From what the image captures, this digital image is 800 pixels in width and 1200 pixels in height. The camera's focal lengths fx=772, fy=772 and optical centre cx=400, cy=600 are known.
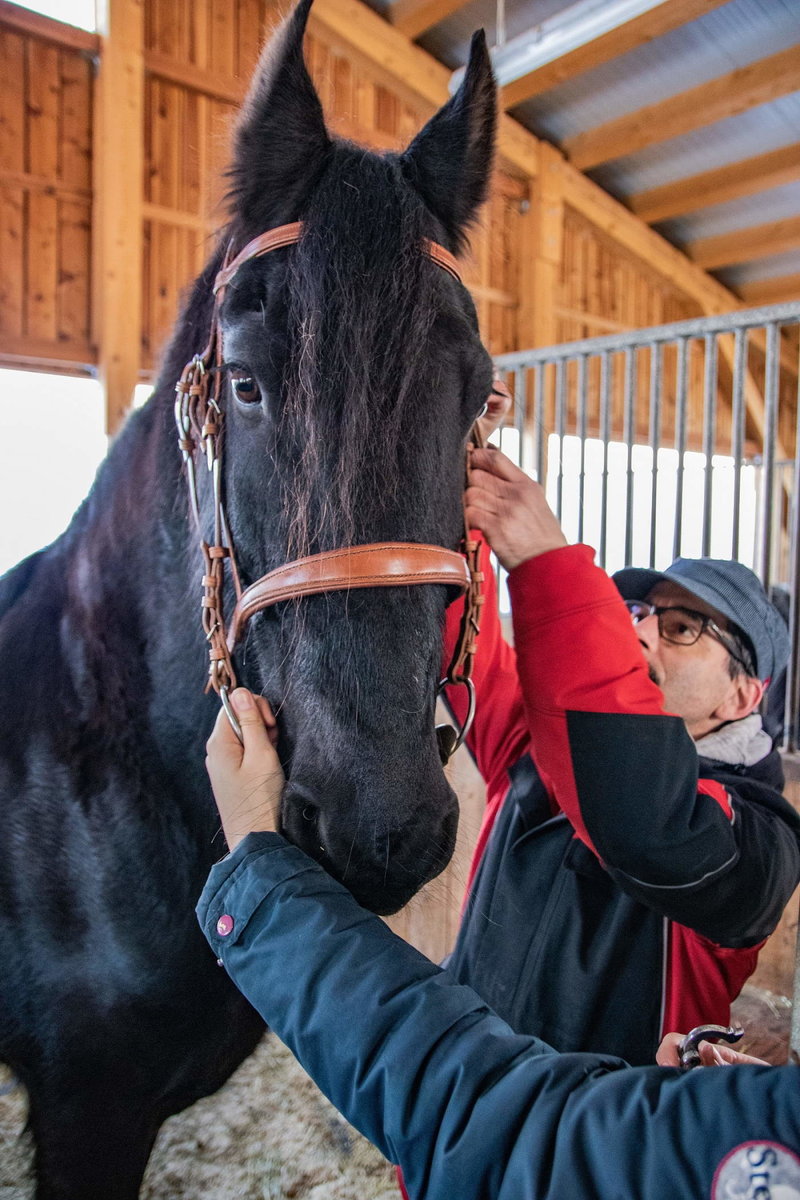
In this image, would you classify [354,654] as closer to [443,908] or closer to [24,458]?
[443,908]

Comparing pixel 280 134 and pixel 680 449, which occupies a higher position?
pixel 280 134

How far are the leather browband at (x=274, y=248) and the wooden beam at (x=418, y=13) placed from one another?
18.3ft

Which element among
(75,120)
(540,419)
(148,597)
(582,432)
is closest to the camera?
(148,597)

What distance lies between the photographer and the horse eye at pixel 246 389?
985 mm

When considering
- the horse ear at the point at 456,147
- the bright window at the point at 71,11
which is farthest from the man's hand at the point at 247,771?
the bright window at the point at 71,11

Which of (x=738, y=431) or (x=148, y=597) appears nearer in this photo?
(x=148, y=597)

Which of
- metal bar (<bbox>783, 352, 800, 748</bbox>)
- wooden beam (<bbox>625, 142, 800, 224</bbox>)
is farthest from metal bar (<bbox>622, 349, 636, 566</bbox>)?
wooden beam (<bbox>625, 142, 800, 224</bbox>)

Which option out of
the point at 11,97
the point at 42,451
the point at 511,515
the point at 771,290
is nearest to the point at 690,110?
the point at 771,290

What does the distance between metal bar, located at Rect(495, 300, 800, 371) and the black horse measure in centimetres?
163

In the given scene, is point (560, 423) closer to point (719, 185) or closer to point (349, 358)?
point (349, 358)

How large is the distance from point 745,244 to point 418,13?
13.2 feet

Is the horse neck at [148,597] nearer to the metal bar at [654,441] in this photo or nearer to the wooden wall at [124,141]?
the metal bar at [654,441]

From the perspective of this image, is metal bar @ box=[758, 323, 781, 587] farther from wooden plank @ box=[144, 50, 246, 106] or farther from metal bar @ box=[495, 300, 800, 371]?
wooden plank @ box=[144, 50, 246, 106]

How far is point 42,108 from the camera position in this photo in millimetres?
4531
